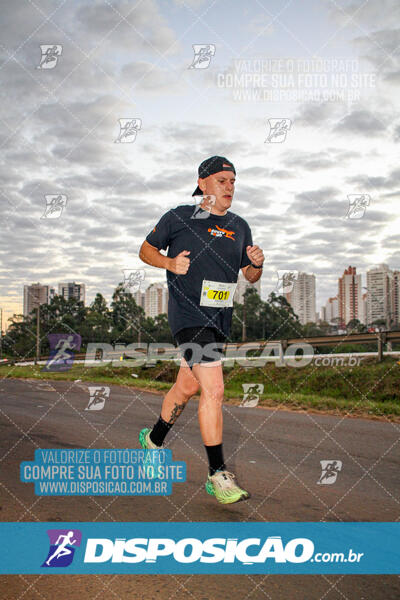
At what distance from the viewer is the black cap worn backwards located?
374 cm

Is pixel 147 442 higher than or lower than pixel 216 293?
lower

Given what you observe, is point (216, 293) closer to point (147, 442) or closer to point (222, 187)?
point (222, 187)

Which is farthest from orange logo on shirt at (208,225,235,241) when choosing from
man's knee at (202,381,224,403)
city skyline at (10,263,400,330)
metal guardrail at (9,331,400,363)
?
city skyline at (10,263,400,330)

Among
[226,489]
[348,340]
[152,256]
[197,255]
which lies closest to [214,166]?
[197,255]

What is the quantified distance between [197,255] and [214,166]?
650 millimetres

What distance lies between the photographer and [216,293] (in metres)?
3.64

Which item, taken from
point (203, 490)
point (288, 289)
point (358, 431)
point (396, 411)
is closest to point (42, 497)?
point (203, 490)

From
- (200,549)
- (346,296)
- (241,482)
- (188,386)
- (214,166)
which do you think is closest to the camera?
(200,549)

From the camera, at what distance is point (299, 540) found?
327 cm

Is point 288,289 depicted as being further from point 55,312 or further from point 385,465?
point 55,312

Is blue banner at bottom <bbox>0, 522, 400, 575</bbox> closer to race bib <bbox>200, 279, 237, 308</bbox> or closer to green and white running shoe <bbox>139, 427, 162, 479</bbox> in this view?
green and white running shoe <bbox>139, 427, 162, 479</bbox>

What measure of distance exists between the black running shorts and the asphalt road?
1074mm

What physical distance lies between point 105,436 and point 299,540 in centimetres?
415

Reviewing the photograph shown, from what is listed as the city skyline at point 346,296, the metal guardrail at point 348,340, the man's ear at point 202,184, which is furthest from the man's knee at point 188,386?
the city skyline at point 346,296
